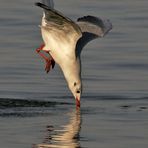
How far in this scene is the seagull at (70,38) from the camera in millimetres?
13586

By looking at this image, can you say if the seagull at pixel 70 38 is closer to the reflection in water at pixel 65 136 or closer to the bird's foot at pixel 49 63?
the bird's foot at pixel 49 63

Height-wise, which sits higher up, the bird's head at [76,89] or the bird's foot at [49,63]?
the bird's foot at [49,63]

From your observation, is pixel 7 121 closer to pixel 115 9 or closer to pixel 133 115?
pixel 133 115

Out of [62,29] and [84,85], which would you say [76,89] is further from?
[84,85]

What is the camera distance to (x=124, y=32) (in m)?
19.5

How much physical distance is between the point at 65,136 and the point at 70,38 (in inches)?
111

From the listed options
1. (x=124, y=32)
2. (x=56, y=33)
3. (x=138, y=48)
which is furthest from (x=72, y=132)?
(x=124, y=32)

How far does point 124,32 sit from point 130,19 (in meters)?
1.51

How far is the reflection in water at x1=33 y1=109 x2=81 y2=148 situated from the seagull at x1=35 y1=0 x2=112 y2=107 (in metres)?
1.43

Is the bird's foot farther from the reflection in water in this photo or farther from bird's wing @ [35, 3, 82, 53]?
the reflection in water

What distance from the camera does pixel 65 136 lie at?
11203 millimetres

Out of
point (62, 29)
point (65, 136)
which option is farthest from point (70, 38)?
point (65, 136)

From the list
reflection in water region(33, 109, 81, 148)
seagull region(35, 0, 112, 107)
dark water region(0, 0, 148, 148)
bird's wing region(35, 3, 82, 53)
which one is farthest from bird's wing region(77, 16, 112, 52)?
reflection in water region(33, 109, 81, 148)

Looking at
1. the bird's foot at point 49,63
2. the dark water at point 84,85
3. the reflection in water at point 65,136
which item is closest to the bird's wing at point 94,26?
the bird's foot at point 49,63
